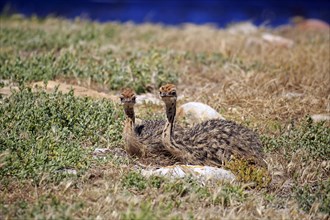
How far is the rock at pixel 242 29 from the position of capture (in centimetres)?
Result: 1778

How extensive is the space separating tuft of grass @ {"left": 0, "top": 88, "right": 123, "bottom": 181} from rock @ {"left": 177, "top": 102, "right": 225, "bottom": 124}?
3.10 ft

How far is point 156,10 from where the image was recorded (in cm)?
3569

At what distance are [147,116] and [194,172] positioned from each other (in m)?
2.57

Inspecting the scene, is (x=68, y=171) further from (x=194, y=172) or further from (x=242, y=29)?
(x=242, y=29)

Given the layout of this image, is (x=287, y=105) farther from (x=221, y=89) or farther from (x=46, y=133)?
(x=46, y=133)

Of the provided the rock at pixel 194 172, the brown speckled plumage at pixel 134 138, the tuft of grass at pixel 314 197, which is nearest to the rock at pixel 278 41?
the brown speckled plumage at pixel 134 138

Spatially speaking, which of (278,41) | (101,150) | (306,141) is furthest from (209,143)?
Result: (278,41)

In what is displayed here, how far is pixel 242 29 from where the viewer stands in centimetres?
1862

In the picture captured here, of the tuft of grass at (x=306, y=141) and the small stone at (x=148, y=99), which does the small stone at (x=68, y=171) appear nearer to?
the tuft of grass at (x=306, y=141)

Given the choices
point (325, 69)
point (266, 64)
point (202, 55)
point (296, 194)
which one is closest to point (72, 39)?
point (202, 55)

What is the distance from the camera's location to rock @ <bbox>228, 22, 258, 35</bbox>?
17781 mm

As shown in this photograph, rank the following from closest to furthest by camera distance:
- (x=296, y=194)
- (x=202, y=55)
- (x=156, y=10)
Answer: (x=296, y=194) < (x=202, y=55) < (x=156, y=10)

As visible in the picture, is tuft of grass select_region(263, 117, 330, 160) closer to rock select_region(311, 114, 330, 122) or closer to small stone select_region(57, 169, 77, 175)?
rock select_region(311, 114, 330, 122)

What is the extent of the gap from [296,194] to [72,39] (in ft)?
27.3
